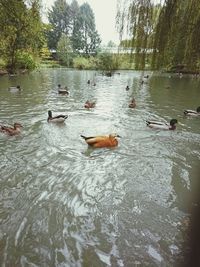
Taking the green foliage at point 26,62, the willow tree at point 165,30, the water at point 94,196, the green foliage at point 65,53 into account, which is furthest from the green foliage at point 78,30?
the willow tree at point 165,30

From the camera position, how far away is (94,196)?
5.62 metres

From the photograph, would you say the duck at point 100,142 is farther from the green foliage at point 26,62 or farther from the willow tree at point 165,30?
the green foliage at point 26,62

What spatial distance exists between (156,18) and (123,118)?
8.72 metres

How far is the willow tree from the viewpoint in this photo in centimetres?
402

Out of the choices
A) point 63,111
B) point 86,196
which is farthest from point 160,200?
point 63,111

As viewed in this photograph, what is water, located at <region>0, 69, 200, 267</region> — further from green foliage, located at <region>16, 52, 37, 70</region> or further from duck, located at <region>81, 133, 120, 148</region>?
green foliage, located at <region>16, 52, 37, 70</region>

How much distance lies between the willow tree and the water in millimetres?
2748

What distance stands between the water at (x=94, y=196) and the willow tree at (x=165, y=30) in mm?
2748

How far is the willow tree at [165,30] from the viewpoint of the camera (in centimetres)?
402

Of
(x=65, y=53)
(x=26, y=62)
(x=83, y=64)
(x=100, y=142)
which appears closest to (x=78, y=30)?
(x=65, y=53)

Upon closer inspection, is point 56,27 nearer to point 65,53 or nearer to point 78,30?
point 78,30

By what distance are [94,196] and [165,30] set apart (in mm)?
3463

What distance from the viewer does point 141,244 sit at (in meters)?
4.28

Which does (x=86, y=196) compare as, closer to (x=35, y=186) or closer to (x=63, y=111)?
(x=35, y=186)
